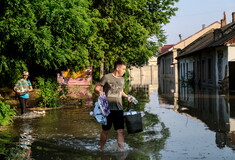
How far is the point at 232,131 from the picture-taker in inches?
346

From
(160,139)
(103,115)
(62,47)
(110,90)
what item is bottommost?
(160,139)

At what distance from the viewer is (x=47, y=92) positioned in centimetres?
1459

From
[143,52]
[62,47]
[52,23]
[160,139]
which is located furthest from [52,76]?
[143,52]

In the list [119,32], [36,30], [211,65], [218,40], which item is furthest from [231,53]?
[36,30]

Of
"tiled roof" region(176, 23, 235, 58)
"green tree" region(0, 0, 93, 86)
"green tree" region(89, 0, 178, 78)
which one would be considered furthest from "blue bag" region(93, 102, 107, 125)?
"tiled roof" region(176, 23, 235, 58)

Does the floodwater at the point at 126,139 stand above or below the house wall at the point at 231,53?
below

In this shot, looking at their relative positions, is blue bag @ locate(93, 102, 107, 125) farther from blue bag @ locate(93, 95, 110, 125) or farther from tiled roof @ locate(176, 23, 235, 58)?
tiled roof @ locate(176, 23, 235, 58)

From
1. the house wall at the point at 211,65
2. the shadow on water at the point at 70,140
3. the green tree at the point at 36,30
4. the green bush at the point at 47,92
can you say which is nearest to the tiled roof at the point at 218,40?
the house wall at the point at 211,65

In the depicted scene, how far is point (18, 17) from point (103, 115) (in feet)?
19.5

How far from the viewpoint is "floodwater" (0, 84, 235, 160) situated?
254 inches

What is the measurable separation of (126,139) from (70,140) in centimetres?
115

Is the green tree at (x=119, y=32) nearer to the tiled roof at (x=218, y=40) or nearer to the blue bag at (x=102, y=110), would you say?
the tiled roof at (x=218, y=40)

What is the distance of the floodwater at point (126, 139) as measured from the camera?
645cm

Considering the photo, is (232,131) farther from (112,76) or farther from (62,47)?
(62,47)
